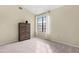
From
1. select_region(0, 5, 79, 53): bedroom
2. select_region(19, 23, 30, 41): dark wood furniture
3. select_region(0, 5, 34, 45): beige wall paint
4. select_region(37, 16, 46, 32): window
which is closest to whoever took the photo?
select_region(0, 5, 79, 53): bedroom

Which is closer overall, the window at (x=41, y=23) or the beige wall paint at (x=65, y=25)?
the beige wall paint at (x=65, y=25)

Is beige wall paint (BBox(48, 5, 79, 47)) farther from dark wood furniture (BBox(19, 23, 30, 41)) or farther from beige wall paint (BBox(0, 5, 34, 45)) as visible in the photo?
beige wall paint (BBox(0, 5, 34, 45))

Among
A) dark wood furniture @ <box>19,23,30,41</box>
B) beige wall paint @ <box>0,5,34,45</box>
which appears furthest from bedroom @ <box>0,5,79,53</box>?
dark wood furniture @ <box>19,23,30,41</box>

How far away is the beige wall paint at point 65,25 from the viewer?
3.73m

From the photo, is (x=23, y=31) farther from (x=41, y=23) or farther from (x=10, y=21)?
(x=41, y=23)

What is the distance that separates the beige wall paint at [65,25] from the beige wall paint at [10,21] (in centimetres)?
224

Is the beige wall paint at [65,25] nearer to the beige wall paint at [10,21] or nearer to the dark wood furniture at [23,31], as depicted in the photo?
the dark wood furniture at [23,31]

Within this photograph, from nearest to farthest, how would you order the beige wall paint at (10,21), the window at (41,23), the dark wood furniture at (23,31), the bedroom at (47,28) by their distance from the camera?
1. the bedroom at (47,28)
2. the beige wall paint at (10,21)
3. the dark wood furniture at (23,31)
4. the window at (41,23)

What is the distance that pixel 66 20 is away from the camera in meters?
4.20

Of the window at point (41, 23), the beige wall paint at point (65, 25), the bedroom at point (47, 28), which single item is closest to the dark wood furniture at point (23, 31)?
the bedroom at point (47, 28)

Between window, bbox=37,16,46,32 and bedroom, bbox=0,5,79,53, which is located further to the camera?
window, bbox=37,16,46,32

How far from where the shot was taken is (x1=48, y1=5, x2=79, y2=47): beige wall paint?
373cm
